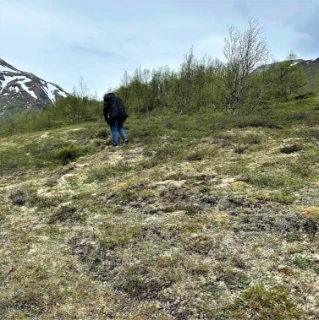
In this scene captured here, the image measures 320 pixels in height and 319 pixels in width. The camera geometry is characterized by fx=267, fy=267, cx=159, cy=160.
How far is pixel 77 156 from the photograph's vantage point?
1573 centimetres

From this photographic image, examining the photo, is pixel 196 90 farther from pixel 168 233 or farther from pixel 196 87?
pixel 168 233

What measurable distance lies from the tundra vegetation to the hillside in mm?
24

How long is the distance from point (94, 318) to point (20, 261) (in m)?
2.73

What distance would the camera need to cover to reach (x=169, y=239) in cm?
625

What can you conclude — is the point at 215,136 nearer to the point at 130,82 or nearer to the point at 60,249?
the point at 60,249

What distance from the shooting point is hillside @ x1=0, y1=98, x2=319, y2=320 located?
4500mm

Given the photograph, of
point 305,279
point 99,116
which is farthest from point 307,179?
point 99,116

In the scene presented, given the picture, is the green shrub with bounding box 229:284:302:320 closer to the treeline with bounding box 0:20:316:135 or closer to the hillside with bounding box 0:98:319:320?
the hillside with bounding box 0:98:319:320

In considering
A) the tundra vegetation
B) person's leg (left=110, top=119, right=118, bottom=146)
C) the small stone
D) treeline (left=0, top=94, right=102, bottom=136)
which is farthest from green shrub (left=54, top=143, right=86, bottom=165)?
treeline (left=0, top=94, right=102, bottom=136)

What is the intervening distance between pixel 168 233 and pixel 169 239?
257 millimetres

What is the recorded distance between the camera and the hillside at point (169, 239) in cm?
450

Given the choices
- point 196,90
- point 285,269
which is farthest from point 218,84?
point 285,269

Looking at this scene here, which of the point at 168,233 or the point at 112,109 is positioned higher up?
the point at 112,109

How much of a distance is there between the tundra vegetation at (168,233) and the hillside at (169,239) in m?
0.02
